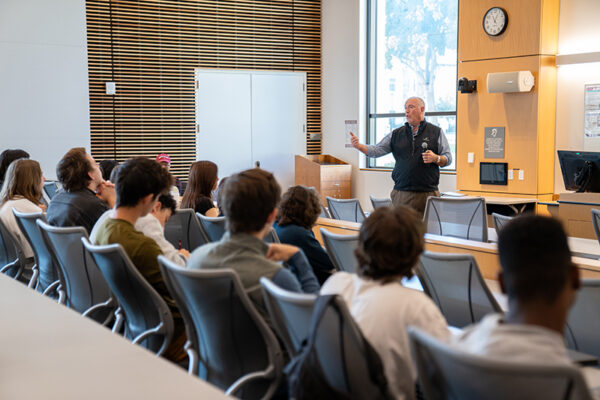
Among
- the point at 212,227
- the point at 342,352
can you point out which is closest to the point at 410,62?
the point at 212,227

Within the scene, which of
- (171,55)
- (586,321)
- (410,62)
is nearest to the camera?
(586,321)

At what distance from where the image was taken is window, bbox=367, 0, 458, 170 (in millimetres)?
10391

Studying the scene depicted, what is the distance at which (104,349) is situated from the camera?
2.20 meters

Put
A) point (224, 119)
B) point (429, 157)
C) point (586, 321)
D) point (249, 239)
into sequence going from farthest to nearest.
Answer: point (224, 119), point (429, 157), point (586, 321), point (249, 239)

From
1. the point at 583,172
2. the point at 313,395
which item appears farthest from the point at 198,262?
the point at 583,172

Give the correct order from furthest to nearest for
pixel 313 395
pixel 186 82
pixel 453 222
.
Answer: pixel 186 82
pixel 453 222
pixel 313 395

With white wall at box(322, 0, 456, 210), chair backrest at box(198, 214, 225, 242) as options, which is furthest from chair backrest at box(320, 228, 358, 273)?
white wall at box(322, 0, 456, 210)

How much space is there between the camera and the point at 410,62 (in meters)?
11.1

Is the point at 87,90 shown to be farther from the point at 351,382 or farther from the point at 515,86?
the point at 351,382

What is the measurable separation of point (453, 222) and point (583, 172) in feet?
6.15

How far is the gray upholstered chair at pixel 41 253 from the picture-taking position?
13.5 feet

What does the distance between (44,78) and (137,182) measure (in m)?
7.79

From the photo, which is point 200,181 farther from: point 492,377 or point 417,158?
point 492,377

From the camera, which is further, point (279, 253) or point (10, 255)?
point (10, 255)
